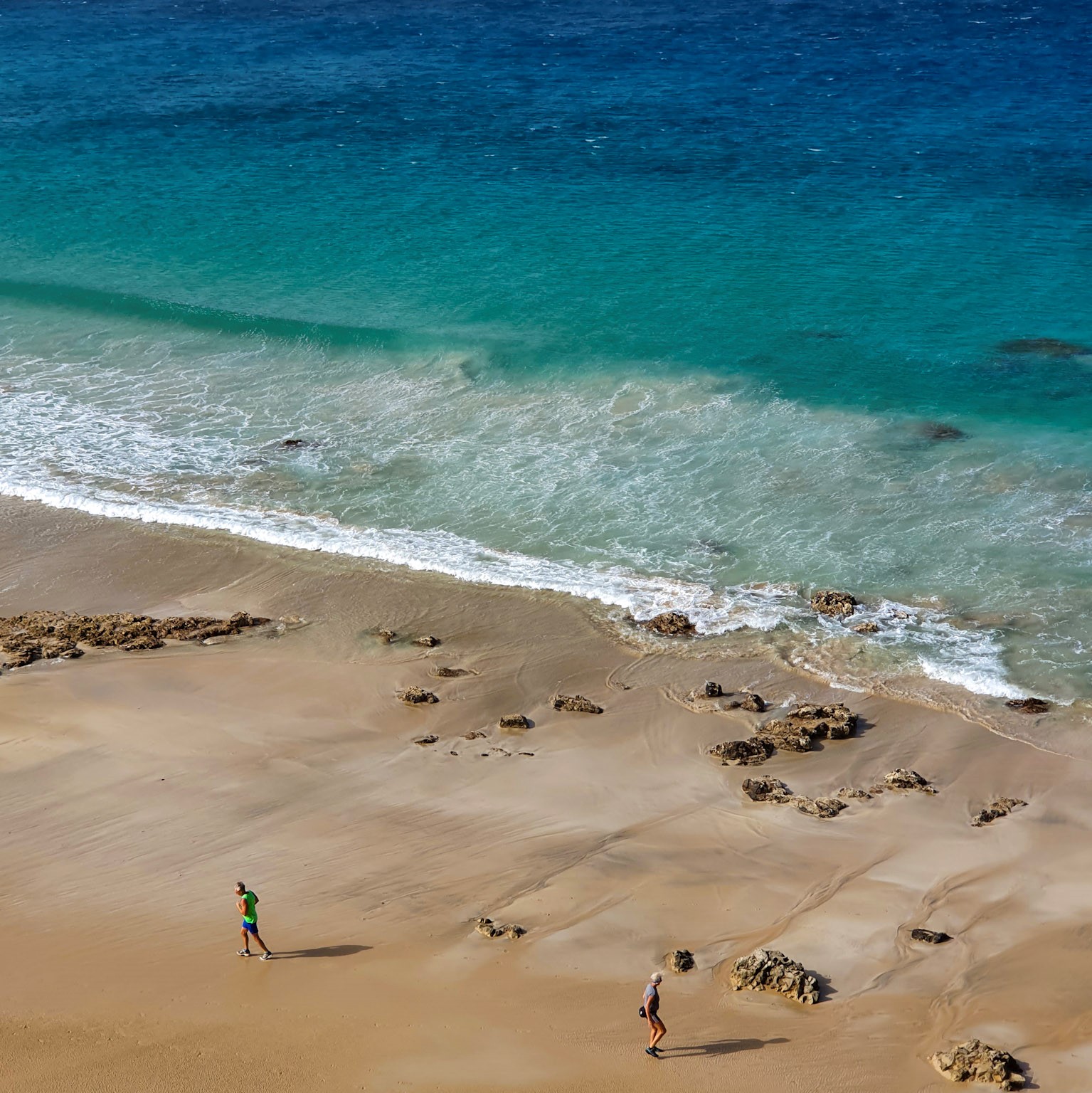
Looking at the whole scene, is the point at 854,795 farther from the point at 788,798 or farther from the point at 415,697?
the point at 415,697

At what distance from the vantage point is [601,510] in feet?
82.8

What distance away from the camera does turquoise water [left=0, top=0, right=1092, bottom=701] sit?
23891mm

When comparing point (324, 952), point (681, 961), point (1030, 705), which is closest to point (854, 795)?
point (1030, 705)

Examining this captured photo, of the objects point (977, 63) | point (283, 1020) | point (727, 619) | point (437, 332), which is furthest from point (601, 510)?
point (977, 63)

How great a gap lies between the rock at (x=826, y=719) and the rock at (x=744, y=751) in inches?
31.6

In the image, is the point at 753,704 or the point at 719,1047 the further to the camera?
the point at 753,704

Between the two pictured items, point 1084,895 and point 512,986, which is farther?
point 1084,895

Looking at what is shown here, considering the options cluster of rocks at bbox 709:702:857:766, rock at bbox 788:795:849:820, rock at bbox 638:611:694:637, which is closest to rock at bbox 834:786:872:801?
rock at bbox 788:795:849:820

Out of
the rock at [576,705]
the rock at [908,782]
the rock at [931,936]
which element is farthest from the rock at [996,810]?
the rock at [576,705]

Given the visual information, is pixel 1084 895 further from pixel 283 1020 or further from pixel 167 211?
pixel 167 211

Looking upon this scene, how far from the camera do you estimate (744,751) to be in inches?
701

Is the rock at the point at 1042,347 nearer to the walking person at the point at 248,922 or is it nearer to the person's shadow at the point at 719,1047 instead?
the person's shadow at the point at 719,1047

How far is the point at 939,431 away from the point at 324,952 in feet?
64.5

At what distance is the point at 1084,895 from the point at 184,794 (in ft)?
39.3
